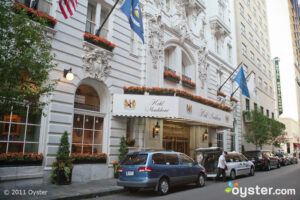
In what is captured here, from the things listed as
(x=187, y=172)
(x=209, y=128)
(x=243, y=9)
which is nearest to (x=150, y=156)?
(x=187, y=172)

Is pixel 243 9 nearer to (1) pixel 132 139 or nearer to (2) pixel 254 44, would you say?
(2) pixel 254 44

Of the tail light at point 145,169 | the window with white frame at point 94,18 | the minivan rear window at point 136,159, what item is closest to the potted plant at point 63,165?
the minivan rear window at point 136,159

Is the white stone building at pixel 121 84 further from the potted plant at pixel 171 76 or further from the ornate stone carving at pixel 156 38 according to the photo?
the potted plant at pixel 171 76

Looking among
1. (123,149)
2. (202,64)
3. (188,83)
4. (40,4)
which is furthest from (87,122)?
(202,64)

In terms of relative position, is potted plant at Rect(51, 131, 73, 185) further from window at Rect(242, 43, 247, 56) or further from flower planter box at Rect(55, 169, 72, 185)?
window at Rect(242, 43, 247, 56)

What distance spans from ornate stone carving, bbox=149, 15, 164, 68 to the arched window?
5.33 metres

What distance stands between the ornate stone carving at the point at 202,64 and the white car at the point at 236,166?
839cm

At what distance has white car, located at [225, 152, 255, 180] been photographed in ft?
49.2

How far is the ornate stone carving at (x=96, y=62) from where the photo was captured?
44.7ft

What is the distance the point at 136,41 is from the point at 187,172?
9458mm

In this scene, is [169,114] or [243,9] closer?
[169,114]

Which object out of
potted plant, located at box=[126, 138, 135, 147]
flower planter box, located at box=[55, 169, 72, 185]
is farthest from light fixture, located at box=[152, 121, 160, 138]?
flower planter box, located at box=[55, 169, 72, 185]

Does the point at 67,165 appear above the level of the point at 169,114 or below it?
below

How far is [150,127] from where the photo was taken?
1628 cm
